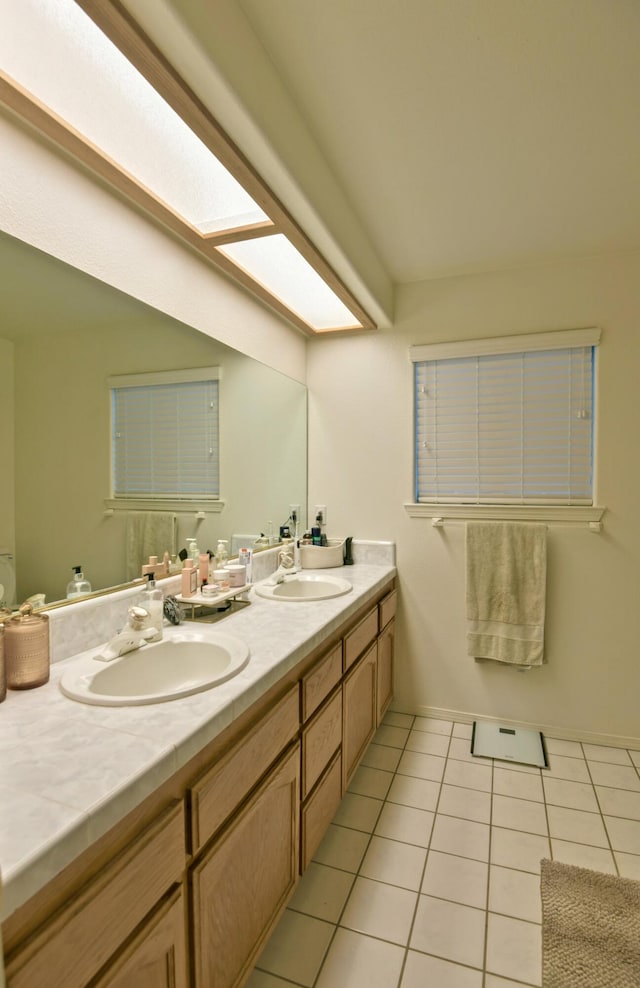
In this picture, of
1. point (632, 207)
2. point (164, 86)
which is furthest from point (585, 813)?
point (164, 86)

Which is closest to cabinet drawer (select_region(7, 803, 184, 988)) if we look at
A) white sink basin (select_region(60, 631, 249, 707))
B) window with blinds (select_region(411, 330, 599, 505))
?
white sink basin (select_region(60, 631, 249, 707))

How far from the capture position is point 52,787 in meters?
0.76

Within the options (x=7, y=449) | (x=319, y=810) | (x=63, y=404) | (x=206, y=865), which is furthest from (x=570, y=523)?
(x=7, y=449)

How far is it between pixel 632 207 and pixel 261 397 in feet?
5.80

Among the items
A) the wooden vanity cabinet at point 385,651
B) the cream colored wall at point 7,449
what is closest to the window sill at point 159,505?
the cream colored wall at point 7,449

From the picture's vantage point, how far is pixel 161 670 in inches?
54.7

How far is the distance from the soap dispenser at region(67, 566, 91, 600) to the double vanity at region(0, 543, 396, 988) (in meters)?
0.17

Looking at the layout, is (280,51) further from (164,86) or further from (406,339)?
(406,339)

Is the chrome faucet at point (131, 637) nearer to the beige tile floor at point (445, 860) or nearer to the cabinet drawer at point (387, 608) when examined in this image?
the beige tile floor at point (445, 860)

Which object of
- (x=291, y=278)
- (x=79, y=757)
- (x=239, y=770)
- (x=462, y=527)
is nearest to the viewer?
(x=79, y=757)

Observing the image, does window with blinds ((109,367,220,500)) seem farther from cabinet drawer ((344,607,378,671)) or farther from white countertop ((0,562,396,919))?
cabinet drawer ((344,607,378,671))

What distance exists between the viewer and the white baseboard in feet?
8.01

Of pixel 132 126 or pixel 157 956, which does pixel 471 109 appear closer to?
pixel 132 126

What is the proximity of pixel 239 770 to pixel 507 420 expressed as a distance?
2122 mm
